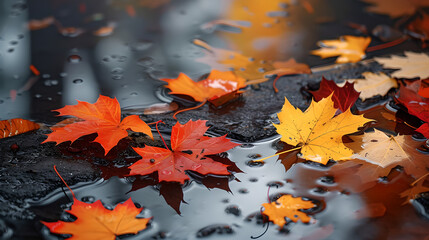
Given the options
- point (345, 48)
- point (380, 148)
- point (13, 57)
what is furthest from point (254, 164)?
point (13, 57)

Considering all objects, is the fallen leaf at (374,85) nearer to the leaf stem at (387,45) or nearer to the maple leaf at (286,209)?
the leaf stem at (387,45)

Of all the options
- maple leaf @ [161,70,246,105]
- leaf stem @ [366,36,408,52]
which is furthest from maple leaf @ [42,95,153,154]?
leaf stem @ [366,36,408,52]

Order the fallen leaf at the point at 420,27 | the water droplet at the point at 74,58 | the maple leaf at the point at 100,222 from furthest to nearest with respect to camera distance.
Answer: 1. the fallen leaf at the point at 420,27
2. the water droplet at the point at 74,58
3. the maple leaf at the point at 100,222

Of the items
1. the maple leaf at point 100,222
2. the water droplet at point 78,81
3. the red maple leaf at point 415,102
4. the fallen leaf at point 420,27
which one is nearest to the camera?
the maple leaf at point 100,222

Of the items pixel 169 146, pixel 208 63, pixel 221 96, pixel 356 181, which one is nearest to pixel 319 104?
pixel 356 181

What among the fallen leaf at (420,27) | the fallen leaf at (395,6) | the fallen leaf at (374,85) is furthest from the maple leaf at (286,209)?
the fallen leaf at (395,6)

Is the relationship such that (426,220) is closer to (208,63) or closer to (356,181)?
(356,181)

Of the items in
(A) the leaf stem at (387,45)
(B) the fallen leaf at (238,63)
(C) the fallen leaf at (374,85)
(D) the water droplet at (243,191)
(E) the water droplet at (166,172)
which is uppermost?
(A) the leaf stem at (387,45)
